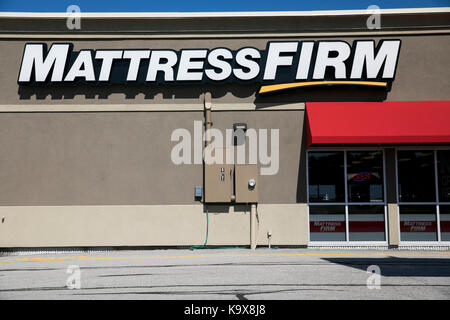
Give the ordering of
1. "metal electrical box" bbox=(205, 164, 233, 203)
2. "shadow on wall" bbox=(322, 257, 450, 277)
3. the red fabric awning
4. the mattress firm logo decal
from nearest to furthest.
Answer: "shadow on wall" bbox=(322, 257, 450, 277)
the red fabric awning
"metal electrical box" bbox=(205, 164, 233, 203)
the mattress firm logo decal

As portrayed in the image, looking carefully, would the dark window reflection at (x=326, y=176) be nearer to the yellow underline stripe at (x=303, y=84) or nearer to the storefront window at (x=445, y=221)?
the yellow underline stripe at (x=303, y=84)

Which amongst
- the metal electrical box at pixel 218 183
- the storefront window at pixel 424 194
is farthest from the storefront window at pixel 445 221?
the metal electrical box at pixel 218 183

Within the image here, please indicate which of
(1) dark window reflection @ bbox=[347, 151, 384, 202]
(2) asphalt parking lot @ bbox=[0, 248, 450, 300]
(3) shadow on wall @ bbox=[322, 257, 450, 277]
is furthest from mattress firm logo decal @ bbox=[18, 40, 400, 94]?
(3) shadow on wall @ bbox=[322, 257, 450, 277]

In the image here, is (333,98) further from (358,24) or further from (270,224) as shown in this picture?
(270,224)

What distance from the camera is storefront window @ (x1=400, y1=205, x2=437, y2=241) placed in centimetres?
1459

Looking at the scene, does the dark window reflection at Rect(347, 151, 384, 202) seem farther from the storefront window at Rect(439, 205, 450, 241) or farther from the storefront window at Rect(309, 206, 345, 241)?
the storefront window at Rect(439, 205, 450, 241)

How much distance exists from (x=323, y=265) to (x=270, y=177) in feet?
13.8

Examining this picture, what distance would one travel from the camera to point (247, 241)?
14570mm

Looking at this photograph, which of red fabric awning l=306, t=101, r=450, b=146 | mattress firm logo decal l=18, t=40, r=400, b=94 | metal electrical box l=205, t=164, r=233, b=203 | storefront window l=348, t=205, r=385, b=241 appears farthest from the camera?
mattress firm logo decal l=18, t=40, r=400, b=94

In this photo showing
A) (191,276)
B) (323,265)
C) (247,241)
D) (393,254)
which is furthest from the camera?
(247,241)

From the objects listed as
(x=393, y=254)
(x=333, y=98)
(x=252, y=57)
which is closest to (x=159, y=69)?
(x=252, y=57)

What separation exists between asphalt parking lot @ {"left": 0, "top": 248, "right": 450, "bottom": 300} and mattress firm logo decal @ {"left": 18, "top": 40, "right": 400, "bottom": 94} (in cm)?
521

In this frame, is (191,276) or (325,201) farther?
(325,201)

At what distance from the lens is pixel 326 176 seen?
14758 mm
